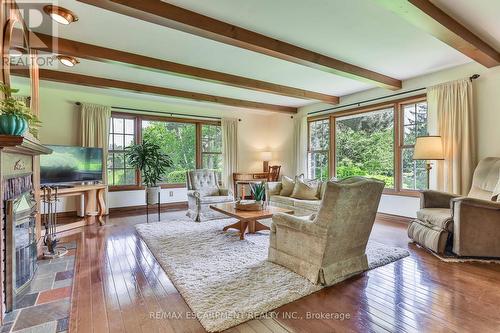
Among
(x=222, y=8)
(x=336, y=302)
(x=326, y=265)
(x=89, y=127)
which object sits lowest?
(x=336, y=302)

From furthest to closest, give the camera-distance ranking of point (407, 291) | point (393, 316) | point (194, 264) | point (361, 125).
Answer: point (361, 125), point (194, 264), point (407, 291), point (393, 316)

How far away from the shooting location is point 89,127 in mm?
5293

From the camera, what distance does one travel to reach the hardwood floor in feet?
5.74

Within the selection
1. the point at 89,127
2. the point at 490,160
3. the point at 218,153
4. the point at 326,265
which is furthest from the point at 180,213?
the point at 490,160

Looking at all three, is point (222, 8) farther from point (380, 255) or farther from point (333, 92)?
point (333, 92)

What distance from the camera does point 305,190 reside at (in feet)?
16.3

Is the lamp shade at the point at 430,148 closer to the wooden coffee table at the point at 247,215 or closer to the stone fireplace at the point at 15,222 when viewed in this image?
the wooden coffee table at the point at 247,215

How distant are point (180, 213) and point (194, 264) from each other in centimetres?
297

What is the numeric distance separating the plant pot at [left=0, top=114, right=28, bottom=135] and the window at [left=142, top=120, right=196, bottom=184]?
4.37 meters

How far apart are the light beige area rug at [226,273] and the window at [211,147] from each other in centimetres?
310

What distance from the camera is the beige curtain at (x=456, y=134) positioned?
388cm

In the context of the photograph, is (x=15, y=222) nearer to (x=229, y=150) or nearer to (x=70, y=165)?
(x=70, y=165)

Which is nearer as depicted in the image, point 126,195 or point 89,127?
point 89,127

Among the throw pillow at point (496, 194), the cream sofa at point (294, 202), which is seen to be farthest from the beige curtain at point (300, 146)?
the throw pillow at point (496, 194)
